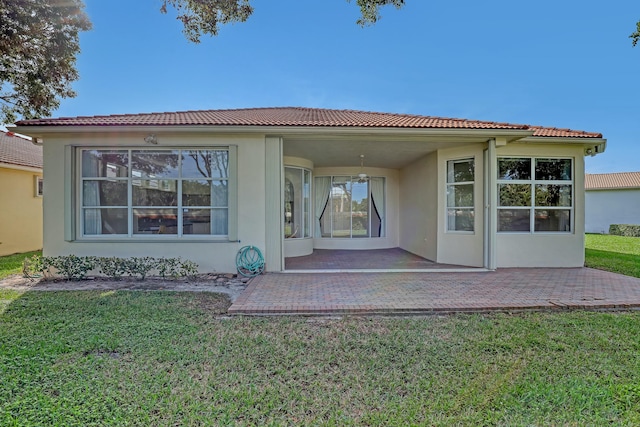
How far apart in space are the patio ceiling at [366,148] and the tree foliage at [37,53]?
8.64m

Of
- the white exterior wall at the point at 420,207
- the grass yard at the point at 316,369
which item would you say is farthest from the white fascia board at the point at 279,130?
the grass yard at the point at 316,369

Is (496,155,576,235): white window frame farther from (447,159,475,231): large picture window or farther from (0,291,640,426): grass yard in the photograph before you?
(0,291,640,426): grass yard

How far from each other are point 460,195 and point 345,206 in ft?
16.2

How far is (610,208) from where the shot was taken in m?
25.8

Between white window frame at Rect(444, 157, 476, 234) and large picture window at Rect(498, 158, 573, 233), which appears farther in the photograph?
large picture window at Rect(498, 158, 573, 233)

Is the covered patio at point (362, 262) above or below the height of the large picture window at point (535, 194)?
below

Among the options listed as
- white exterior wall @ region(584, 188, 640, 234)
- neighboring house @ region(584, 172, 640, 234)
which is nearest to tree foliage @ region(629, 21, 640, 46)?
neighboring house @ region(584, 172, 640, 234)

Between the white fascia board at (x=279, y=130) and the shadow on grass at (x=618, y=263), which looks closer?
the white fascia board at (x=279, y=130)

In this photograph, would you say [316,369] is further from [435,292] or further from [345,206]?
[345,206]

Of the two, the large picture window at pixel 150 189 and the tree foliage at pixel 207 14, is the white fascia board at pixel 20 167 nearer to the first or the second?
the large picture window at pixel 150 189

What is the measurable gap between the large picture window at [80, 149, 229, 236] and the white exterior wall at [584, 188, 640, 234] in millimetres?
31180

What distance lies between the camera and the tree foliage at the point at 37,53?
963 cm

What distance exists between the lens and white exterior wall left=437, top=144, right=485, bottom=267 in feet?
28.9

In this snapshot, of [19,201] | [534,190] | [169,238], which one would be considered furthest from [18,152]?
[534,190]
